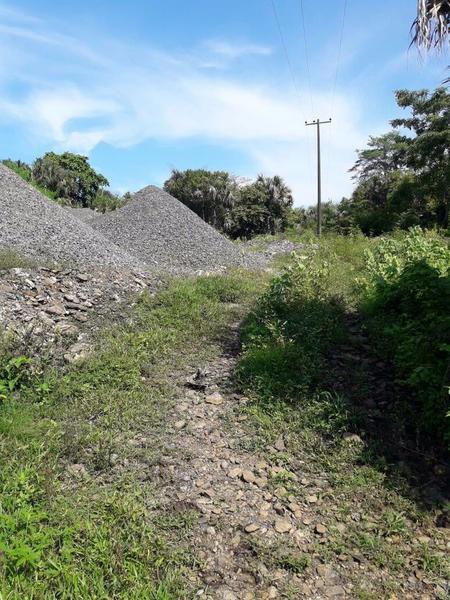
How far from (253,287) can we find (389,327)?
3.18m

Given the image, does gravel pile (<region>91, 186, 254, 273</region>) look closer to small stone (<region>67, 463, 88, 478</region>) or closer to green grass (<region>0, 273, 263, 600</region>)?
green grass (<region>0, 273, 263, 600</region>)

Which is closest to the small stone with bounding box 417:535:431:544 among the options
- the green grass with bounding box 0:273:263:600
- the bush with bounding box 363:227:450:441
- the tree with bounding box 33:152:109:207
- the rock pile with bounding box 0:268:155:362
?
the bush with bounding box 363:227:450:441

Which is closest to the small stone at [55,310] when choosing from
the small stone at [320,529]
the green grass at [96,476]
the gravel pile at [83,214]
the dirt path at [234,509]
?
the green grass at [96,476]

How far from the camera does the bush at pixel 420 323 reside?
3.36 meters

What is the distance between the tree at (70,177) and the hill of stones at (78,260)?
2434cm

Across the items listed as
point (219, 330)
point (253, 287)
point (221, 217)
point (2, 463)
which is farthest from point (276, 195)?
point (2, 463)

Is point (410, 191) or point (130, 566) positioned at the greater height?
point (410, 191)

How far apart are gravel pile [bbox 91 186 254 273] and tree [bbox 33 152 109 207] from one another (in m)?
22.6

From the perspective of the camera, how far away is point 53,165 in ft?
118

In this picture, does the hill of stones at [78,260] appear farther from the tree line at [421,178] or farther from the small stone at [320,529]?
the tree line at [421,178]

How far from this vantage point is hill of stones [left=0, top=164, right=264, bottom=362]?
16.2ft

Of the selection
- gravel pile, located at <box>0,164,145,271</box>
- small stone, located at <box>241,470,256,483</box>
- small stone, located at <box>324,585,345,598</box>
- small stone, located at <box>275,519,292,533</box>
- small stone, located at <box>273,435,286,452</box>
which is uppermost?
gravel pile, located at <box>0,164,145,271</box>

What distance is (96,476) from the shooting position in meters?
3.00

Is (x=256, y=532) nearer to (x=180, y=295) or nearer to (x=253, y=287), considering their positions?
(x=180, y=295)
